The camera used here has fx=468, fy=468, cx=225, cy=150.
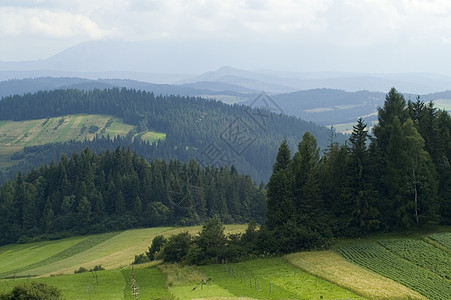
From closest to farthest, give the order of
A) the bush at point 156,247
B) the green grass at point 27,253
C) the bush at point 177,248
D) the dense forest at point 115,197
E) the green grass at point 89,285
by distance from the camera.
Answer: the green grass at point 89,285
the bush at point 177,248
the bush at point 156,247
the green grass at point 27,253
the dense forest at point 115,197

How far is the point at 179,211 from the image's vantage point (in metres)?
108

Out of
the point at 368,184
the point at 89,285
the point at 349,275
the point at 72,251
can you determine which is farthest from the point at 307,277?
the point at 72,251

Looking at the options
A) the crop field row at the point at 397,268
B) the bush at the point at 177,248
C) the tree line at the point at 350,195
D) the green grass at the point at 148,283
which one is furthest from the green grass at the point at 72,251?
the crop field row at the point at 397,268

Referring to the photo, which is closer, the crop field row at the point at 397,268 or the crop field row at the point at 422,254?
the crop field row at the point at 397,268

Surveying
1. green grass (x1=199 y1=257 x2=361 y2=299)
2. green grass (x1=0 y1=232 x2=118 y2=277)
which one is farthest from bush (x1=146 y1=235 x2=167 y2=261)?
green grass (x1=0 y1=232 x2=118 y2=277)

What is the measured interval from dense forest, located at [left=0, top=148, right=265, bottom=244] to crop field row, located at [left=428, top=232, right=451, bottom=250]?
58.5 m

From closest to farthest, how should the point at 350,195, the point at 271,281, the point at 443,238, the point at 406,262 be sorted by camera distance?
1. the point at 271,281
2. the point at 406,262
3. the point at 443,238
4. the point at 350,195

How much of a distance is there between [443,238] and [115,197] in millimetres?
75962

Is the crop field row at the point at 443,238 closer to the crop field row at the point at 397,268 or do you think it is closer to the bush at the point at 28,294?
the crop field row at the point at 397,268

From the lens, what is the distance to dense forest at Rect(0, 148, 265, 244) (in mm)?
103938

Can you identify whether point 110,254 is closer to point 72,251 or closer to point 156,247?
point 72,251

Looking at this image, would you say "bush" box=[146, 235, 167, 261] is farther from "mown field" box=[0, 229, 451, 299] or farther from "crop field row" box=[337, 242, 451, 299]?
"crop field row" box=[337, 242, 451, 299]

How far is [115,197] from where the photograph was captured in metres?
110

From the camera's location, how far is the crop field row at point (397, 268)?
40406 mm
